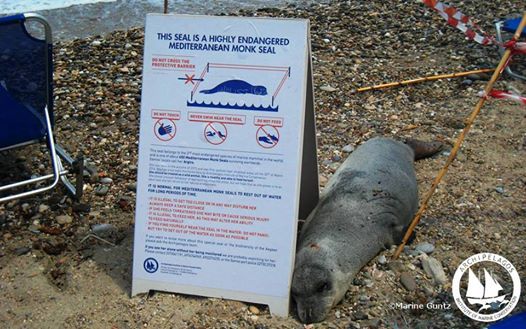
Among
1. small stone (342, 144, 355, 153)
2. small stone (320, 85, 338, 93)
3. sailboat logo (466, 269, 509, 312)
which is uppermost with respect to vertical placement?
sailboat logo (466, 269, 509, 312)

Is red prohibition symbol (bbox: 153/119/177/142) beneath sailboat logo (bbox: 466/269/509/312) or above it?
above

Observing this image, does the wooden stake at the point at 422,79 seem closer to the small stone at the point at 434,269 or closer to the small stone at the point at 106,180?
the small stone at the point at 106,180

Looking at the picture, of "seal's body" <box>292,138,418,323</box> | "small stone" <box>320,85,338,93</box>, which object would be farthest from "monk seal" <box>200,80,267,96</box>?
"small stone" <box>320,85,338,93</box>

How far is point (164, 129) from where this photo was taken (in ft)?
10.9

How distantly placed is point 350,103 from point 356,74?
684 millimetres

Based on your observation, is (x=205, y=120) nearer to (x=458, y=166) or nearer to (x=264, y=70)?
(x=264, y=70)

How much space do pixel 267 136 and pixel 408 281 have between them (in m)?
1.06

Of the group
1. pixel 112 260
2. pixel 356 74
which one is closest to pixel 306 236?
pixel 112 260

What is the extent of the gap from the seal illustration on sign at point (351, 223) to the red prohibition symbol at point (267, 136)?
1.88 ft

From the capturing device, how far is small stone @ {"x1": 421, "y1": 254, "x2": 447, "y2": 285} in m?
3.53

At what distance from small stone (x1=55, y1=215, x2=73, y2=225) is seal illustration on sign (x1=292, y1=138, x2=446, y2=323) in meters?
1.44

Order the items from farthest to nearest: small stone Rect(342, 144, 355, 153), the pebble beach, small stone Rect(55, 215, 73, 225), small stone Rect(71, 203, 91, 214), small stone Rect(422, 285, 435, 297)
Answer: small stone Rect(342, 144, 355, 153), small stone Rect(71, 203, 91, 214), small stone Rect(55, 215, 73, 225), small stone Rect(422, 285, 435, 297), the pebble beach

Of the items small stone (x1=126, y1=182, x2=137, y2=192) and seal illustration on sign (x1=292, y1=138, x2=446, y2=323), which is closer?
seal illustration on sign (x1=292, y1=138, x2=446, y2=323)

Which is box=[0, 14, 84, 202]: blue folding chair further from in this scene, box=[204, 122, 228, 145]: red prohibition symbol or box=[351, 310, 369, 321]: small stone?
→ box=[351, 310, 369, 321]: small stone
